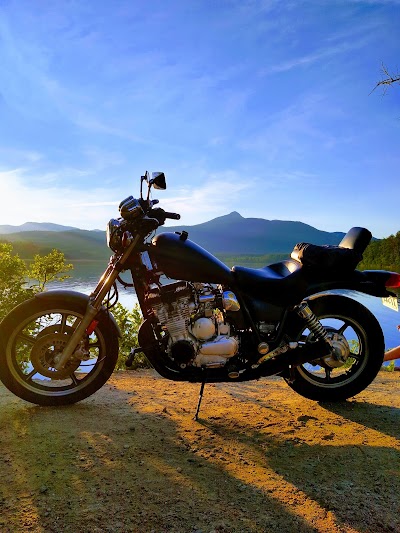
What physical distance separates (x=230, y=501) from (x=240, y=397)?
227 cm

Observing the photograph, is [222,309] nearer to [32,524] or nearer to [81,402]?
[81,402]

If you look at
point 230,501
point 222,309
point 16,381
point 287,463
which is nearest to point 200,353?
point 222,309

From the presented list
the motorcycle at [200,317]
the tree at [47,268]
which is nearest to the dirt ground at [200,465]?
the motorcycle at [200,317]

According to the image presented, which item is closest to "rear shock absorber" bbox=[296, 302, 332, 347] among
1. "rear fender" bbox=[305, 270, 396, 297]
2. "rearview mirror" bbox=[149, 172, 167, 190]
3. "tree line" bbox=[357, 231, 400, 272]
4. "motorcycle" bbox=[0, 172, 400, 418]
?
"motorcycle" bbox=[0, 172, 400, 418]

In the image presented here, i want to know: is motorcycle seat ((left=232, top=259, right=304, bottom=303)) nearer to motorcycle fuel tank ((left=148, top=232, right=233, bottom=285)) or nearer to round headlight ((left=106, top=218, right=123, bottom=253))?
motorcycle fuel tank ((left=148, top=232, right=233, bottom=285))

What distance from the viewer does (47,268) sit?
1702 cm

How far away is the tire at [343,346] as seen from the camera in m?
4.83

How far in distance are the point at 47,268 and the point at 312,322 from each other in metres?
14.2

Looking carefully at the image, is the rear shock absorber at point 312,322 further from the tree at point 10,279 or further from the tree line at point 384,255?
the tree line at point 384,255

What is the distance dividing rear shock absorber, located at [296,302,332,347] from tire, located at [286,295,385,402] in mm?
110

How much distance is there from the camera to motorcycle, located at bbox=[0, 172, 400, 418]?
4.36 meters

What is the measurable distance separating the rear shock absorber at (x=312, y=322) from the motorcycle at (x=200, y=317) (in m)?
0.01

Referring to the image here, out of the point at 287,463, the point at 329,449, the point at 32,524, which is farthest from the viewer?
the point at 329,449

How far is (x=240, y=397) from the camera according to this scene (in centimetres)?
525
